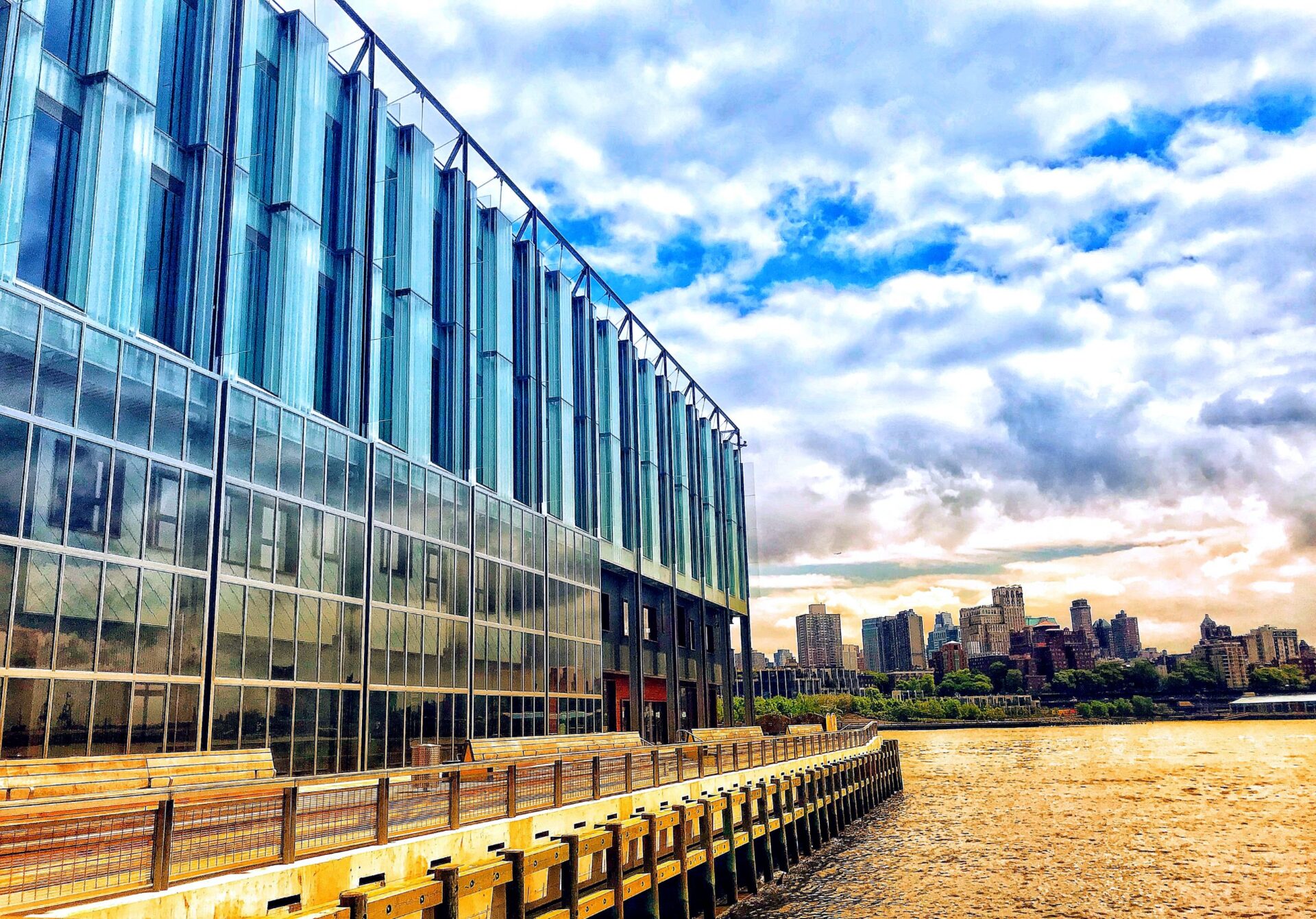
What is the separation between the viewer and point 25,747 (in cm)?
1817

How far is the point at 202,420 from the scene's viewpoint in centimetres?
2275

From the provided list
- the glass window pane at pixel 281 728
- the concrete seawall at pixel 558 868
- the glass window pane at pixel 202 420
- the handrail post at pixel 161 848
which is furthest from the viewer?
the glass window pane at pixel 281 728

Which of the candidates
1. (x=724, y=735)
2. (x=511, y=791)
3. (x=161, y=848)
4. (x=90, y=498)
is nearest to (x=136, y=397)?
(x=90, y=498)

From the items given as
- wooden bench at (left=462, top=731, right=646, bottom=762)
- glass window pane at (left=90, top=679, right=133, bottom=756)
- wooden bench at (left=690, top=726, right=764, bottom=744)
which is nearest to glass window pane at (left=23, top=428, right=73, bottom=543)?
glass window pane at (left=90, top=679, right=133, bottom=756)

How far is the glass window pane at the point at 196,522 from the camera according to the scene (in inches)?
864

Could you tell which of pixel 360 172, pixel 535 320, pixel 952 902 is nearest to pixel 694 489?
pixel 535 320

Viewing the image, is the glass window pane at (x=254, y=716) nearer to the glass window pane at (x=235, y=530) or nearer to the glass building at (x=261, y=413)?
the glass building at (x=261, y=413)

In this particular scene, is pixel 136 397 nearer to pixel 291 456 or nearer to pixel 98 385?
pixel 98 385

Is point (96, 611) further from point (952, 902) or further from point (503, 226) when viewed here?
point (503, 226)

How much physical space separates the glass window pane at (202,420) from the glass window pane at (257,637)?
3.27 meters

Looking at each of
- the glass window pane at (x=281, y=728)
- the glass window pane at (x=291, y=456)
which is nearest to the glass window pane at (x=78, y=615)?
the glass window pane at (x=281, y=728)

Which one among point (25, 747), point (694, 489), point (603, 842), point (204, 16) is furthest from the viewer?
point (694, 489)

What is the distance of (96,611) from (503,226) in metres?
23.6

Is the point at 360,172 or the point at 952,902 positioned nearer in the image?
the point at 952,902
